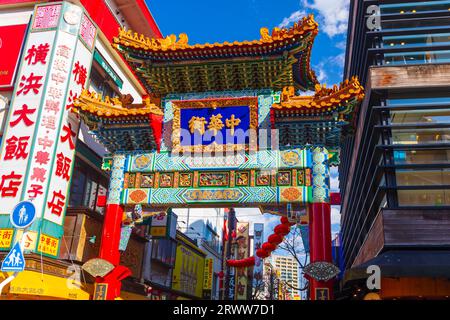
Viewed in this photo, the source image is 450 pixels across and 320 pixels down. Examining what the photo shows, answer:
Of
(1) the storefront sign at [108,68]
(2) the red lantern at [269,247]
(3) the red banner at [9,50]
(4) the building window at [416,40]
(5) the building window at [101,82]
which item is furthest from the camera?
(5) the building window at [101,82]

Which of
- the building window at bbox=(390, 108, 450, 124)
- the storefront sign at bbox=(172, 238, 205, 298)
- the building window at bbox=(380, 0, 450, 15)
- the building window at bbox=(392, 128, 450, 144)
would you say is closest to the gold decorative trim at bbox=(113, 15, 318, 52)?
the building window at bbox=(380, 0, 450, 15)

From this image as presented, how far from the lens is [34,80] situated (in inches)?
583

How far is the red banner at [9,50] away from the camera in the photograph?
615 inches

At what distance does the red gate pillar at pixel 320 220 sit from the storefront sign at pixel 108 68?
416 inches

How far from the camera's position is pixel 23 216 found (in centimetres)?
876

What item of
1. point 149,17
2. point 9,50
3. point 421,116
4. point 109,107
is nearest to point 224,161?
point 109,107

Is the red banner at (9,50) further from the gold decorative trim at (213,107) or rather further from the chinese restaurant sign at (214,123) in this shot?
the chinese restaurant sign at (214,123)

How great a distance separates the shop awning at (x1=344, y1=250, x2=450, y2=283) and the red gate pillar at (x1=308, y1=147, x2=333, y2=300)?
1360 millimetres

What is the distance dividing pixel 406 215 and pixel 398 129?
281cm

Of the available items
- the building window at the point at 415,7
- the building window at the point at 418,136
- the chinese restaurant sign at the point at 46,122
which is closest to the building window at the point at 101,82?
the chinese restaurant sign at the point at 46,122

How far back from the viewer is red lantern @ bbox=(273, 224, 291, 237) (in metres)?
14.6

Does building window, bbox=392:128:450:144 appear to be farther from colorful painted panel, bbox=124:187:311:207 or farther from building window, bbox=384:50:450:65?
colorful painted panel, bbox=124:187:311:207

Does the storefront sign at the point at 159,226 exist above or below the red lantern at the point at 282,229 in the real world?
above
